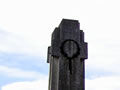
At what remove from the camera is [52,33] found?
38.5 ft

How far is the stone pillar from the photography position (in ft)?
35.6

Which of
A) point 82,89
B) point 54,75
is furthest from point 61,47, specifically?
point 82,89

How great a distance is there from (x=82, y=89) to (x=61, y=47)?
1911 mm

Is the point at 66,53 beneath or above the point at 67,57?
above

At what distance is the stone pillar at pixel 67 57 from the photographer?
10859 mm

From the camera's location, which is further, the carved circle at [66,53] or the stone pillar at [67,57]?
the carved circle at [66,53]

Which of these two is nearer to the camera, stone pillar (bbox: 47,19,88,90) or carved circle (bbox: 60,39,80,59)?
stone pillar (bbox: 47,19,88,90)

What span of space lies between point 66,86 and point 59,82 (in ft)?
1.05

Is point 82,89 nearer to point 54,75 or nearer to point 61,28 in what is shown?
point 54,75

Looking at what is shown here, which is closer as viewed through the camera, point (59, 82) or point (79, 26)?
point (59, 82)

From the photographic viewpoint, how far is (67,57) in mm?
11164

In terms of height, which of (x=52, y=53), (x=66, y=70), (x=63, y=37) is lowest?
(x=66, y=70)

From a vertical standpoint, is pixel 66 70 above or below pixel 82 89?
above

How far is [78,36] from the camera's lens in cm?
1148
